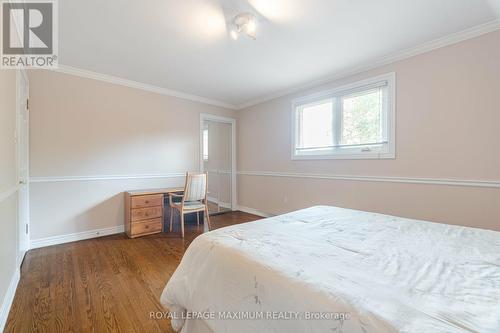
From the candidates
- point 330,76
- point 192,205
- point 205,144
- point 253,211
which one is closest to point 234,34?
point 330,76

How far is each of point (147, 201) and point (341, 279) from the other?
3.01 meters

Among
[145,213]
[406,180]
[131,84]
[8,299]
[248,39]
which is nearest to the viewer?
[8,299]

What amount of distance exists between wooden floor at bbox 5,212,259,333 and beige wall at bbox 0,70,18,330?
20cm

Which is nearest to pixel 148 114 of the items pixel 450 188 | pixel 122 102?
pixel 122 102

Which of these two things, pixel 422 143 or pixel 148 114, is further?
pixel 148 114

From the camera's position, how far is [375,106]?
110 inches

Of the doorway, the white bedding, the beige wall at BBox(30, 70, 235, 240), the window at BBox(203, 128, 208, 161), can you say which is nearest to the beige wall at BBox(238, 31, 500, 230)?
the white bedding

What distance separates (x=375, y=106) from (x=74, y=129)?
402 cm

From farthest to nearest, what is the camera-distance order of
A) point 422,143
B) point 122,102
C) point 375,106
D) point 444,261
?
point 122,102 → point 375,106 → point 422,143 → point 444,261

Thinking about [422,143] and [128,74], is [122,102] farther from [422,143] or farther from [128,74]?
[422,143]

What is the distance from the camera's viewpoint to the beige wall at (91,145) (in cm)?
270

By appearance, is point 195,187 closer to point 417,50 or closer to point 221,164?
point 221,164

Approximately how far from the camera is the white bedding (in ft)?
2.06

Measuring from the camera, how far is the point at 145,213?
3133 millimetres
